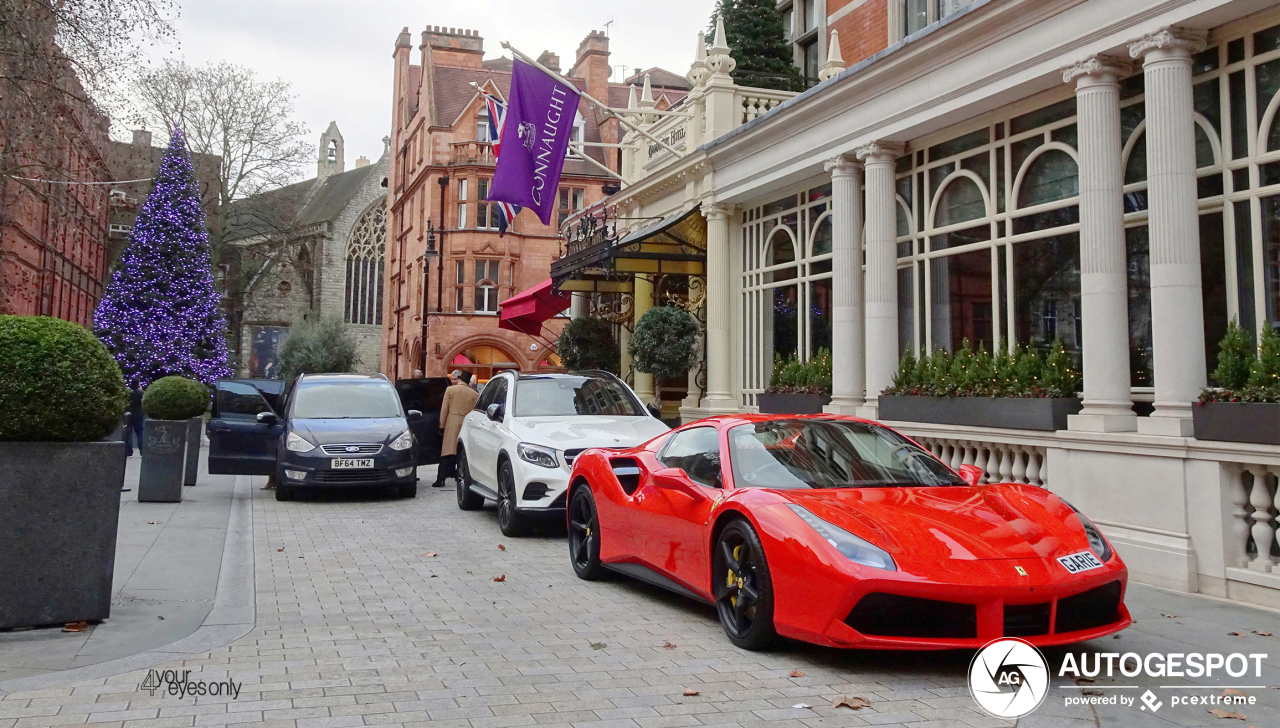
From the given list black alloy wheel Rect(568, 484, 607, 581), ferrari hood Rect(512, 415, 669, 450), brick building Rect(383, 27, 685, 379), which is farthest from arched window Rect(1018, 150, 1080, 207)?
brick building Rect(383, 27, 685, 379)

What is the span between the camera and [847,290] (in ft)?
41.9

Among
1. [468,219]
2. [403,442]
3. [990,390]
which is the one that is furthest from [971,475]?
[468,219]

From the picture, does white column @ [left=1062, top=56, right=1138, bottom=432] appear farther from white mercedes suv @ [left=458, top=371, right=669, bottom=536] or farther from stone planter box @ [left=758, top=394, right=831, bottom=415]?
stone planter box @ [left=758, top=394, right=831, bottom=415]

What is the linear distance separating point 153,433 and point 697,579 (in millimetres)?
9576

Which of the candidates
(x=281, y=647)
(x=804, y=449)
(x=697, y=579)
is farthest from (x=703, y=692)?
(x=281, y=647)

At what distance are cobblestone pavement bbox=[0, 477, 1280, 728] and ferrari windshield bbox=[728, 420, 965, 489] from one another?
102 cm

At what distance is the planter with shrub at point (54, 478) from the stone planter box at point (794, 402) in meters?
9.18

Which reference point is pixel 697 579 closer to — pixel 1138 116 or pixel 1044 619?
pixel 1044 619

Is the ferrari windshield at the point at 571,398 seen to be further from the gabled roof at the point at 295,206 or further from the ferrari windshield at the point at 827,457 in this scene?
the gabled roof at the point at 295,206

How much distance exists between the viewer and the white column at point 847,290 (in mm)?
12695

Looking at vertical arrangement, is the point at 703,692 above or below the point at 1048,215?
below

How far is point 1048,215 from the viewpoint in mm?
10070

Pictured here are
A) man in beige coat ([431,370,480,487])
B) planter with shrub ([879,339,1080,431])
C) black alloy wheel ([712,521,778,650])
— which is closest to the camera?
black alloy wheel ([712,521,778,650])

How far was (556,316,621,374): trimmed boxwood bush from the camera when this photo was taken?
21.4 metres
